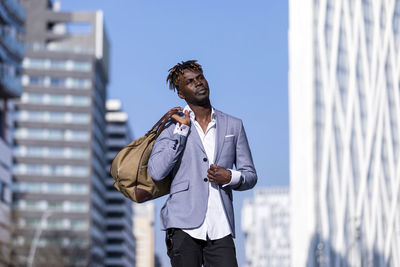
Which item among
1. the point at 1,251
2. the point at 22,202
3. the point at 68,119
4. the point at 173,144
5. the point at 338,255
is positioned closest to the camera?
the point at 173,144

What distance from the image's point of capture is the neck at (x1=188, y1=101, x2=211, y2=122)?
4656mm

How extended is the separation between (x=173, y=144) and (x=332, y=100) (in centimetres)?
7189

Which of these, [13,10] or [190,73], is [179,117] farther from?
[13,10]

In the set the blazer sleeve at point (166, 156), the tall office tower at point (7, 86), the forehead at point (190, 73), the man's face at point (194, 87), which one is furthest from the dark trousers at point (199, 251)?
the tall office tower at point (7, 86)

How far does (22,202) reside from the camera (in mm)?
107062

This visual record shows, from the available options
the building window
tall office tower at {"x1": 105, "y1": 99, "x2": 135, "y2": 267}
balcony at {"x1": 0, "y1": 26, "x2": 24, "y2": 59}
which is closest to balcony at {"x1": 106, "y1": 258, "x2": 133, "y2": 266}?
tall office tower at {"x1": 105, "y1": 99, "x2": 135, "y2": 267}

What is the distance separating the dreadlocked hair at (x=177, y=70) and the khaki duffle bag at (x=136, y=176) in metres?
0.21

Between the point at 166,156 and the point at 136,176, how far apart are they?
261 mm

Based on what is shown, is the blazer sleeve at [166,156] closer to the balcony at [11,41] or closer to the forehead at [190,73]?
the forehead at [190,73]

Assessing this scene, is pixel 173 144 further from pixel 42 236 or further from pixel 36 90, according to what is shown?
pixel 36 90

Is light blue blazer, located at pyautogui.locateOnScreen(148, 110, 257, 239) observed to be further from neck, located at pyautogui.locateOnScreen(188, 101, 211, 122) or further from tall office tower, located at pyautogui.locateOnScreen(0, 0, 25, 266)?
tall office tower, located at pyautogui.locateOnScreen(0, 0, 25, 266)

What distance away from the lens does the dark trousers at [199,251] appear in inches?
169

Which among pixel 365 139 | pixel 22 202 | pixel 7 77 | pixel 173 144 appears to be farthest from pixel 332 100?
pixel 173 144

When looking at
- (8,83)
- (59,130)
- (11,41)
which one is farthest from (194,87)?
(59,130)
